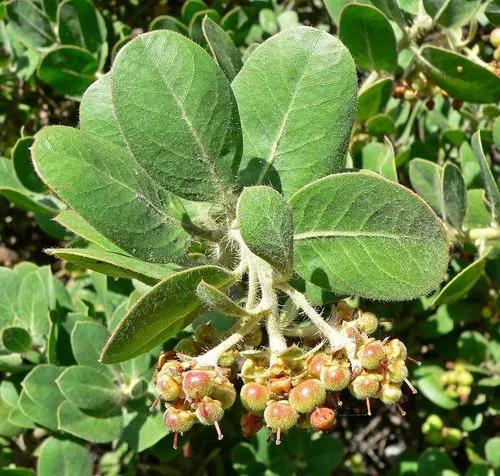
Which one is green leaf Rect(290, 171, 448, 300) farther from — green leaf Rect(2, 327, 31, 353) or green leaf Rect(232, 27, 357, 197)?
green leaf Rect(2, 327, 31, 353)

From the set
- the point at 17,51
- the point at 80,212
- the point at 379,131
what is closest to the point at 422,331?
the point at 379,131

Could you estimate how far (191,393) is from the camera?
4.11 ft

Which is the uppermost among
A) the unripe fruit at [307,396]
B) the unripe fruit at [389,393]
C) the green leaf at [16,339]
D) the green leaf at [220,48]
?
the green leaf at [220,48]

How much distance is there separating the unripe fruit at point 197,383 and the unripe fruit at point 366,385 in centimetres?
26

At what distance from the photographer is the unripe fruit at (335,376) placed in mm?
1273

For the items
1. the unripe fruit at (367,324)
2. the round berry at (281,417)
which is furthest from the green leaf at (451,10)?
the round berry at (281,417)

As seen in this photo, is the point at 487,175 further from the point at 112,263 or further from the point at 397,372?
the point at 112,263

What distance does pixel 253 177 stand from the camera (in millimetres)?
1539

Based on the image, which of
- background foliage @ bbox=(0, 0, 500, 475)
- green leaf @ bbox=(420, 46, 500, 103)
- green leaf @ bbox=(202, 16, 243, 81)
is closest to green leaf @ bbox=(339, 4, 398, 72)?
background foliage @ bbox=(0, 0, 500, 475)

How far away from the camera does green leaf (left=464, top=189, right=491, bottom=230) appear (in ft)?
7.09

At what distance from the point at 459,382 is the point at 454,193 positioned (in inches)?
31.8

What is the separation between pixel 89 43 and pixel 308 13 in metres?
1.12

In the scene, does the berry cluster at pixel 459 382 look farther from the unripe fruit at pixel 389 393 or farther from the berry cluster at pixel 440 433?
the unripe fruit at pixel 389 393

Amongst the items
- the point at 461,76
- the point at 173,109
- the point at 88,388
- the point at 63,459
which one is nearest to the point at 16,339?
the point at 88,388
